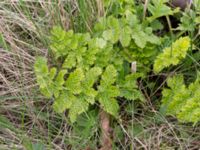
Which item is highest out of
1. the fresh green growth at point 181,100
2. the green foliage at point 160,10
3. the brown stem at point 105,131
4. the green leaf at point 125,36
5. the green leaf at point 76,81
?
the green foliage at point 160,10

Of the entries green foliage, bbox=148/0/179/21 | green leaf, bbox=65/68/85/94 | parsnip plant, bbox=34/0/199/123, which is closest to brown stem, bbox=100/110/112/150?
parsnip plant, bbox=34/0/199/123

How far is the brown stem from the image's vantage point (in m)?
1.72

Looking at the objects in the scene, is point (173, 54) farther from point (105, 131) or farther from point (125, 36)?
point (105, 131)

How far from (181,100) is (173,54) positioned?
6.9 inches

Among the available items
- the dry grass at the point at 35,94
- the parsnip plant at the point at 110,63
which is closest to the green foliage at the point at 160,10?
the parsnip plant at the point at 110,63

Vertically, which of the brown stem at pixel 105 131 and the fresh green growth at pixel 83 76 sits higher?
Answer: the fresh green growth at pixel 83 76

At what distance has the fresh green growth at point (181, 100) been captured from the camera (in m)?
1.61

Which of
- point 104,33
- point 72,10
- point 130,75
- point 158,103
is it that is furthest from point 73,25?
point 158,103

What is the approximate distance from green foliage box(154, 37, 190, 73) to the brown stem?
10.8 inches

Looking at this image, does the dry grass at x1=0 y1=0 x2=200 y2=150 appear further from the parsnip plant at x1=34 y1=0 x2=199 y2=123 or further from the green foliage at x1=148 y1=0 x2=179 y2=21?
the green foliage at x1=148 y1=0 x2=179 y2=21

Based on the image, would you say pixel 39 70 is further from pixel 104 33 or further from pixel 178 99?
pixel 178 99

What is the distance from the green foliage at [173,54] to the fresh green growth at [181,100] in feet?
0.26

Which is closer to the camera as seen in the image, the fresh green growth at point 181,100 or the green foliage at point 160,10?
the fresh green growth at point 181,100

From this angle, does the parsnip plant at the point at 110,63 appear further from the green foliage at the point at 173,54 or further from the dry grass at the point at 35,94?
the dry grass at the point at 35,94
